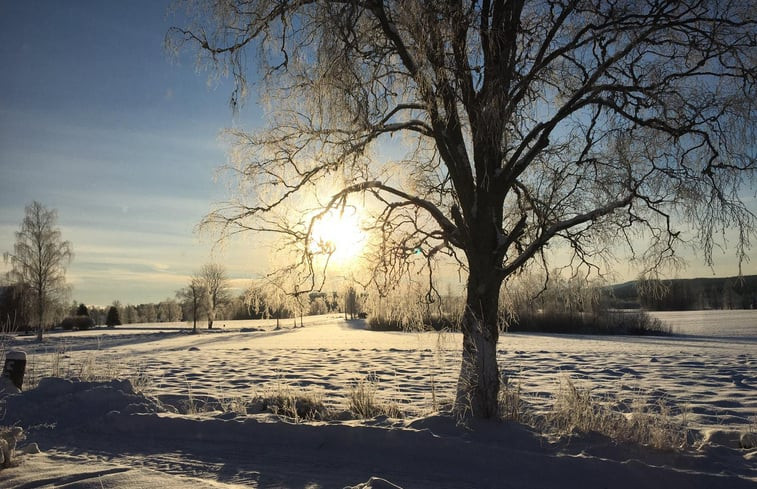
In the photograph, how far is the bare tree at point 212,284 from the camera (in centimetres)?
5175

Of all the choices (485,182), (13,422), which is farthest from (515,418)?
(13,422)

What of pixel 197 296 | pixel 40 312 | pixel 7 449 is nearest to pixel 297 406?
pixel 7 449

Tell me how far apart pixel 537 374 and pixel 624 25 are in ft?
27.7

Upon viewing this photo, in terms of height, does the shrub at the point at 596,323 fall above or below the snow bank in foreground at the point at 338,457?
below

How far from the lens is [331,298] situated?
8117 millimetres

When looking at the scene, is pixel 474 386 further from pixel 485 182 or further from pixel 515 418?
pixel 485 182

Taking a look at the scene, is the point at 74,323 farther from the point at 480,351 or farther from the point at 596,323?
the point at 480,351

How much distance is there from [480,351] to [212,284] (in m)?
52.0

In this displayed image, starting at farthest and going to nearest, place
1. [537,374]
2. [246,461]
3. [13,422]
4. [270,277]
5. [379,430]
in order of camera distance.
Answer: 1. [537,374]
2. [270,277]
3. [13,422]
4. [379,430]
5. [246,461]

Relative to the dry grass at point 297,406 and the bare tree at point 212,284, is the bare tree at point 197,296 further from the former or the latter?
the dry grass at point 297,406

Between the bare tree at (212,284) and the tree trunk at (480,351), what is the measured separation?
161 feet

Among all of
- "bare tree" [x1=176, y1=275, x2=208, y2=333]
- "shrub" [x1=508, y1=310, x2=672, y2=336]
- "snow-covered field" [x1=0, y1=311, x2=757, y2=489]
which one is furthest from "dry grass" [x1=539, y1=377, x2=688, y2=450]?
"bare tree" [x1=176, y1=275, x2=208, y2=333]

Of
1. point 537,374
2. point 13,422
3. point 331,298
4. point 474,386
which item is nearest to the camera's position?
point 474,386

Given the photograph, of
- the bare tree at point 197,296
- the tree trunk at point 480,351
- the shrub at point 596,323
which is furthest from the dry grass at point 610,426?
the bare tree at point 197,296
